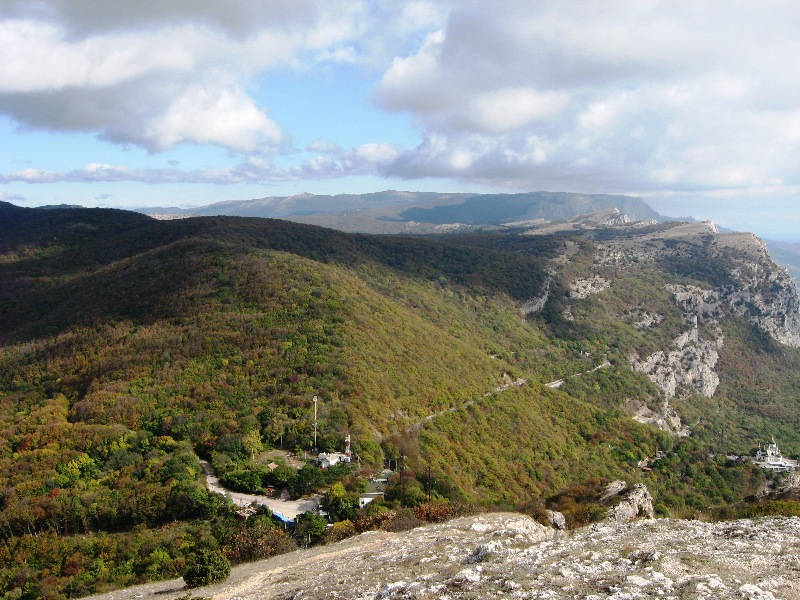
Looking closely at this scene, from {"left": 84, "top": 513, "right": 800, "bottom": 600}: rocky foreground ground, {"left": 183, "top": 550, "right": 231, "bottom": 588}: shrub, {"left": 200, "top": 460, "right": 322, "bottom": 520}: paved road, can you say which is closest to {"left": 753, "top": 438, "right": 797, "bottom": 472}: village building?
{"left": 200, "top": 460, "right": 322, "bottom": 520}: paved road

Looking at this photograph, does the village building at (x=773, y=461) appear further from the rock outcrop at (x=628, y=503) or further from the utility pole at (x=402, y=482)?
the utility pole at (x=402, y=482)

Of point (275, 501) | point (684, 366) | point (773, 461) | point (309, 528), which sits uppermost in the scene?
point (309, 528)

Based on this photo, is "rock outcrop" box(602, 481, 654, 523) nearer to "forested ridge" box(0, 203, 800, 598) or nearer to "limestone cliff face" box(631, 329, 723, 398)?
"forested ridge" box(0, 203, 800, 598)

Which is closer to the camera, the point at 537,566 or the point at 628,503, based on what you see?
the point at 537,566

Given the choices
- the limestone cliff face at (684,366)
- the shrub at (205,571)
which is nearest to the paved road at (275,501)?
the shrub at (205,571)

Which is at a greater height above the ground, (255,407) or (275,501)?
(255,407)

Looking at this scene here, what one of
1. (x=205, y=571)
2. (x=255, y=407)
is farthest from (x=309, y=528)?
(x=255, y=407)

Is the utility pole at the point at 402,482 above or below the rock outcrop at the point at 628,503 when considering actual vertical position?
below

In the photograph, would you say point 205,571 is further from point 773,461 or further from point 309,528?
point 773,461

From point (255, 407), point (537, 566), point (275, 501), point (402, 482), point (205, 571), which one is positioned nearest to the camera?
point (537, 566)
